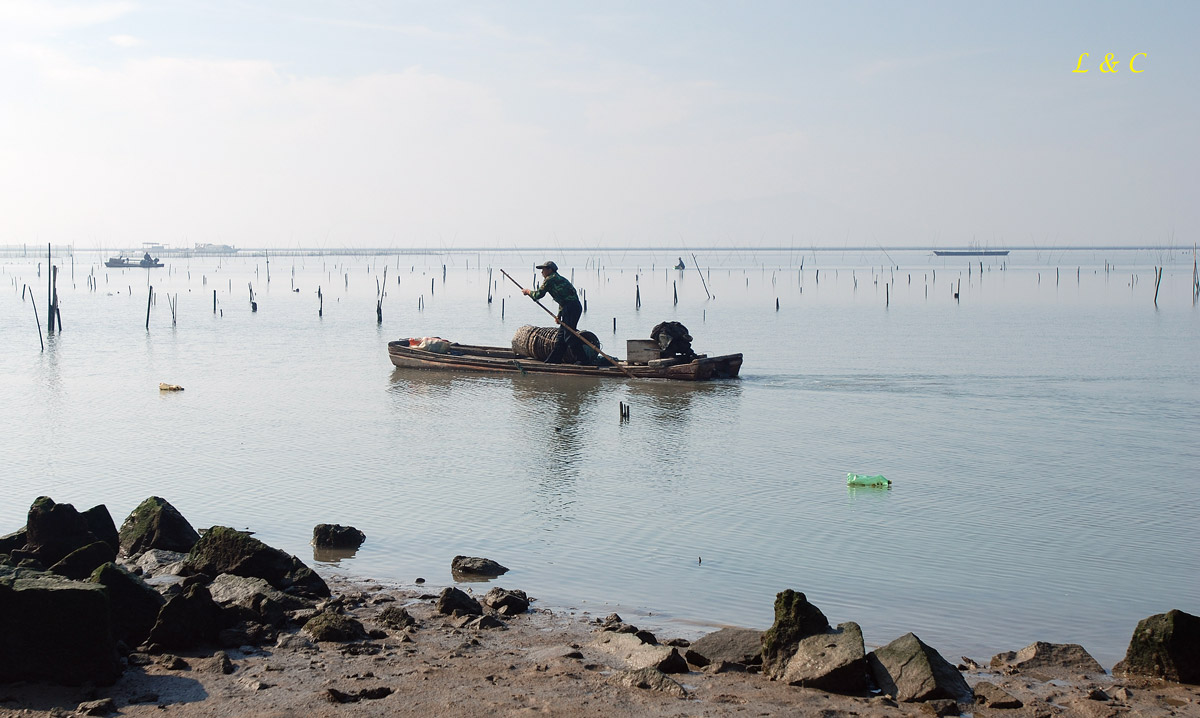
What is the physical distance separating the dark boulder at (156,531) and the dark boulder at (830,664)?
5.49m

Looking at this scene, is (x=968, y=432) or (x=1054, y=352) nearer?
(x=968, y=432)

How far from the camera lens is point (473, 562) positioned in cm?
905

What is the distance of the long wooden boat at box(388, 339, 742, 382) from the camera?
22.8 m

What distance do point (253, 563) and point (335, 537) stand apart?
62.3 inches

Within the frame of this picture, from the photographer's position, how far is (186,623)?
6809 millimetres

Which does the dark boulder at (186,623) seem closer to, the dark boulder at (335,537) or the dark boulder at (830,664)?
the dark boulder at (335,537)

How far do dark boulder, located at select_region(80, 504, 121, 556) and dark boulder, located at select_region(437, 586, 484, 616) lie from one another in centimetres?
314

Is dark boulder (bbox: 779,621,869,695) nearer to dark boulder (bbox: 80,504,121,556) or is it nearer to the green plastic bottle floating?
dark boulder (bbox: 80,504,121,556)

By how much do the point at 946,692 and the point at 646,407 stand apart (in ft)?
46.6

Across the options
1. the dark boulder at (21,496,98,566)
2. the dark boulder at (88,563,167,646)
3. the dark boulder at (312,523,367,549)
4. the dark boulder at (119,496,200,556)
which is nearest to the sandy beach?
the dark boulder at (88,563,167,646)

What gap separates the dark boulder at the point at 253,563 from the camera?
8.19m

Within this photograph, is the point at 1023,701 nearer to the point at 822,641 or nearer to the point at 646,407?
the point at 822,641

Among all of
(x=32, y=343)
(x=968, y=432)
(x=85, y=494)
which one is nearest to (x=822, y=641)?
(x=85, y=494)

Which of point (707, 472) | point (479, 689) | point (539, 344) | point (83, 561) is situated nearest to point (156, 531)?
point (83, 561)
